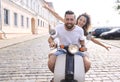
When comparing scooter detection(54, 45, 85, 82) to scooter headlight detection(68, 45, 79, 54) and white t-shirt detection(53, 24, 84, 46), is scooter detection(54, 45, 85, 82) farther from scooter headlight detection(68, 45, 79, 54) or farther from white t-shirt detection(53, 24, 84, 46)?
white t-shirt detection(53, 24, 84, 46)

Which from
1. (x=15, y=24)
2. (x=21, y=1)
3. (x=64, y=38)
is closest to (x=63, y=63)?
(x=64, y=38)

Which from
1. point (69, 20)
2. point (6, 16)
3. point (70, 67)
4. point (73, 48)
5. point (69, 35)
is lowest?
point (70, 67)

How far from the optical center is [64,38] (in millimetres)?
4320

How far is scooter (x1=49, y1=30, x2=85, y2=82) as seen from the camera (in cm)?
375

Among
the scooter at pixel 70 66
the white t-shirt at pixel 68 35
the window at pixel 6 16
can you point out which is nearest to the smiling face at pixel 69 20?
the white t-shirt at pixel 68 35

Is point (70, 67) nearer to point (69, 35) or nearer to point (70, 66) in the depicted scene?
point (70, 66)

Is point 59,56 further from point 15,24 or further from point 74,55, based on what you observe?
point 15,24

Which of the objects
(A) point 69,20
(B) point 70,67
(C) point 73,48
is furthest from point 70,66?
(A) point 69,20

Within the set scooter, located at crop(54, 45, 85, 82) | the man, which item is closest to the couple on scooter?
the man

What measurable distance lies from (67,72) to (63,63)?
0.18 metres

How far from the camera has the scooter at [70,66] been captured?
12.3ft

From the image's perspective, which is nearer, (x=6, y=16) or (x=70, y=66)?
(x=70, y=66)

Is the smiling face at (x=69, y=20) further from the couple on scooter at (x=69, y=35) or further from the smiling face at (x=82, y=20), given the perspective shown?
the smiling face at (x=82, y=20)

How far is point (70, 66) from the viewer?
3.81 meters
